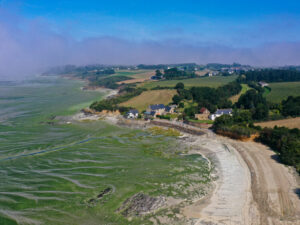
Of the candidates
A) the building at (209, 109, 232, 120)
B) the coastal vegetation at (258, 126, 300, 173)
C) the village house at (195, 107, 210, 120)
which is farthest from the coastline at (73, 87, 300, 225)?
the village house at (195, 107, 210, 120)

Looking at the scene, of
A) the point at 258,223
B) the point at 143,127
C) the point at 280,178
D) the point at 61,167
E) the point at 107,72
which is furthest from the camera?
the point at 107,72

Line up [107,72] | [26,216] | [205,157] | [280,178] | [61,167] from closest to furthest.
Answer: [26,216] < [280,178] < [61,167] < [205,157] < [107,72]

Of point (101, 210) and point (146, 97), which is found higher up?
point (146, 97)

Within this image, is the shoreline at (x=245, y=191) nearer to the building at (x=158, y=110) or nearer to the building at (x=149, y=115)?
the building at (x=149, y=115)

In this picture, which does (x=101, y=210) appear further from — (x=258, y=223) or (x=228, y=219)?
(x=258, y=223)

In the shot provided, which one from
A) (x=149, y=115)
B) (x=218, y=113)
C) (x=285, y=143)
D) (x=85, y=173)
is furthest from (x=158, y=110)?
(x=85, y=173)

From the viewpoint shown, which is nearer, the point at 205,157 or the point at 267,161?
the point at 267,161

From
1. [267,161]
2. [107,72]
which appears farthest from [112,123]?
[107,72]

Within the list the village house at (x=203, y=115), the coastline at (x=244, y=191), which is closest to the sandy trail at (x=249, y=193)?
the coastline at (x=244, y=191)
